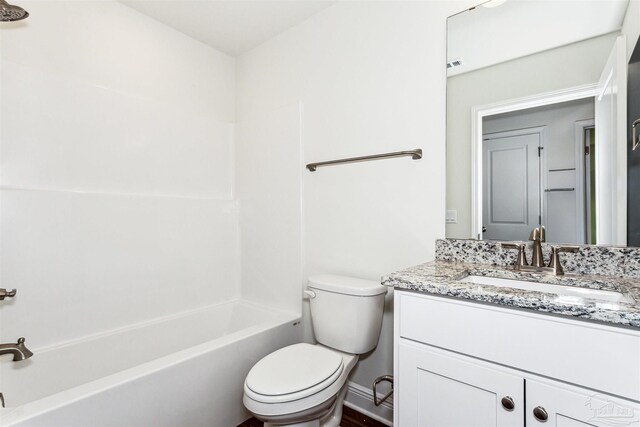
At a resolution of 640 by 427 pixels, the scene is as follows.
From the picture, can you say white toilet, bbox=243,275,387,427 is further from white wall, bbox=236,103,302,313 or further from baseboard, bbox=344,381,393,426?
white wall, bbox=236,103,302,313

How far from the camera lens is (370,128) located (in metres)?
1.79

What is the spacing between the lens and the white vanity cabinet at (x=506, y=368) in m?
0.77

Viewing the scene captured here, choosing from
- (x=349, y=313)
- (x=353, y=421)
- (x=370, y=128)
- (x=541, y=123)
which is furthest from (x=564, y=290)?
(x=353, y=421)

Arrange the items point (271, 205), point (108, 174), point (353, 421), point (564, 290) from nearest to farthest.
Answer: point (564, 290) < point (353, 421) < point (108, 174) < point (271, 205)

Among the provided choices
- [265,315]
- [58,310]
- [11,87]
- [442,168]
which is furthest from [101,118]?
[442,168]

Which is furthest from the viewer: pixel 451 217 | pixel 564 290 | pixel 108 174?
pixel 108 174

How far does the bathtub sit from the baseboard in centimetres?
46

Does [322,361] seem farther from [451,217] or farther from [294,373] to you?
[451,217]

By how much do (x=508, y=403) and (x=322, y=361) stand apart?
2.54 feet

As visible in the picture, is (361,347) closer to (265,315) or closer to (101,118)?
(265,315)

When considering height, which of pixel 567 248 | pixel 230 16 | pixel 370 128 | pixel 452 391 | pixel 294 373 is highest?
pixel 230 16

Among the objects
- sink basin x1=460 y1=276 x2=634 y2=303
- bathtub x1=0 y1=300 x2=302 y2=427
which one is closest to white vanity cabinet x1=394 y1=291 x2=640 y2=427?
sink basin x1=460 y1=276 x2=634 y2=303

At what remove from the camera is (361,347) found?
163cm

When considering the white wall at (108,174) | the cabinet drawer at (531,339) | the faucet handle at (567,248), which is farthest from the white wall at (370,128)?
the white wall at (108,174)
